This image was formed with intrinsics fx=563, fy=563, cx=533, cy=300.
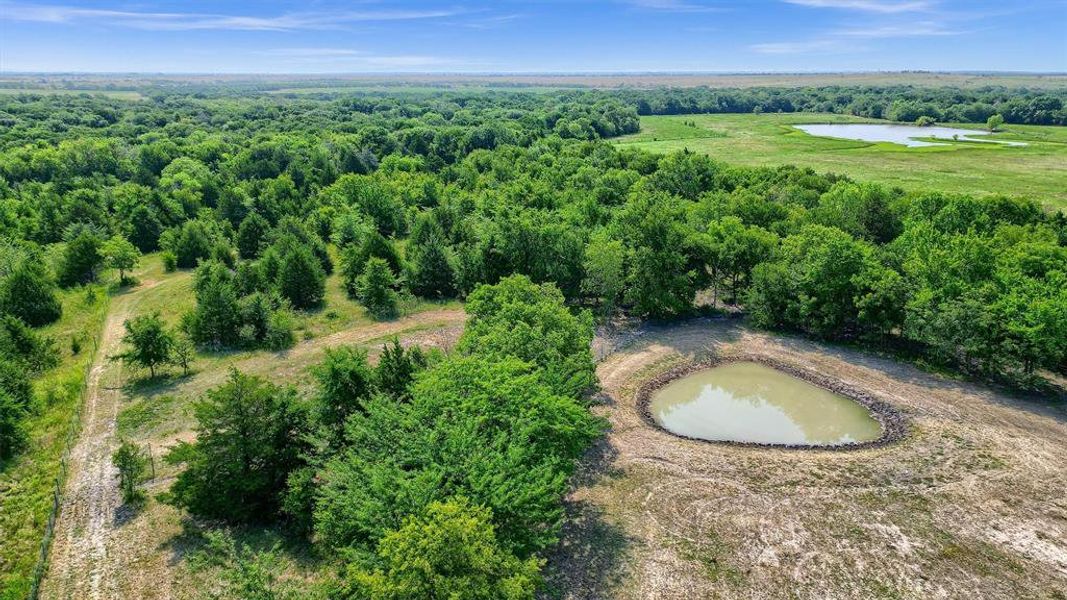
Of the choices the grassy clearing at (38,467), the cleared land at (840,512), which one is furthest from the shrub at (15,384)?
the cleared land at (840,512)

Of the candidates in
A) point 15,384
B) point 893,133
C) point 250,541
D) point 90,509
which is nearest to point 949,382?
point 250,541

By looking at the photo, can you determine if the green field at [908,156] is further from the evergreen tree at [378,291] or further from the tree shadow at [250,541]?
the tree shadow at [250,541]

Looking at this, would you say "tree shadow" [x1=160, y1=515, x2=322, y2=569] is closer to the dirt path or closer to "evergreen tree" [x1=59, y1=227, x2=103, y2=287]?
the dirt path

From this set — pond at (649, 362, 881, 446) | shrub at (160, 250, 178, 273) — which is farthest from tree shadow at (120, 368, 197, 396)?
pond at (649, 362, 881, 446)

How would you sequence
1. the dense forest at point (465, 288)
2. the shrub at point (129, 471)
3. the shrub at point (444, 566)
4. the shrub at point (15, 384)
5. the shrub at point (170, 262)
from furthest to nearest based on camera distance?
the shrub at point (170, 262) → the shrub at point (15, 384) → the shrub at point (129, 471) → the dense forest at point (465, 288) → the shrub at point (444, 566)

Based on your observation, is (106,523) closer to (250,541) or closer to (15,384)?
(250,541)
